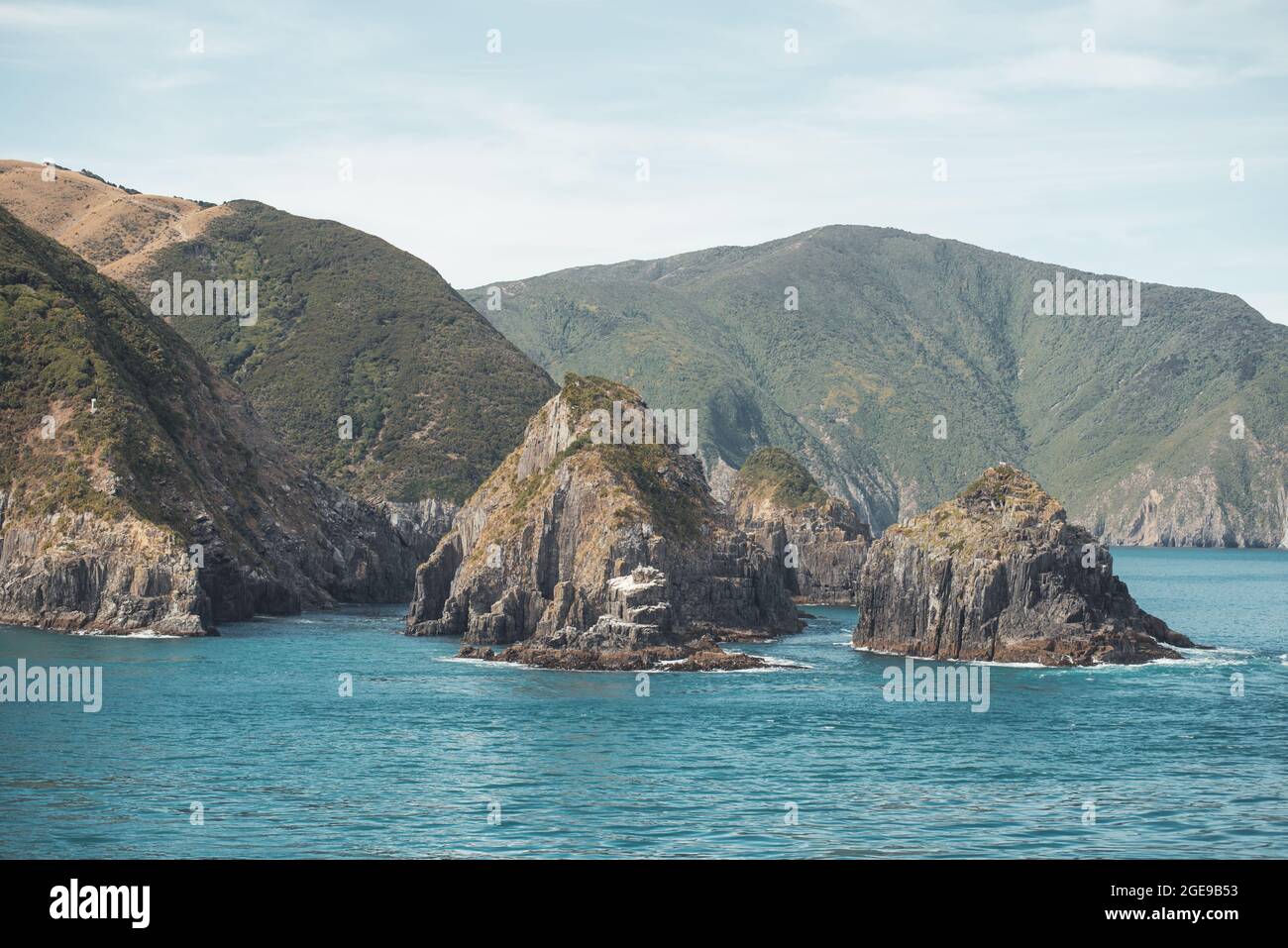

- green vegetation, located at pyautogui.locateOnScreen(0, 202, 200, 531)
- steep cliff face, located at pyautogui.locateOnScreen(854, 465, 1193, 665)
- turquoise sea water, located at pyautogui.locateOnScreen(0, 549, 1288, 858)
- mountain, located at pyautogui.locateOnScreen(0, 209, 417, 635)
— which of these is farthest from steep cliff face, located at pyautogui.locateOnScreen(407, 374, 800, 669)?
green vegetation, located at pyautogui.locateOnScreen(0, 202, 200, 531)

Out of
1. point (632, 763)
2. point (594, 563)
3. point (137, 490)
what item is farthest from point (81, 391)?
point (632, 763)

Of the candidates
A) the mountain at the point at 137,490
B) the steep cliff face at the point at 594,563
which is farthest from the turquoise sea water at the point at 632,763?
the mountain at the point at 137,490

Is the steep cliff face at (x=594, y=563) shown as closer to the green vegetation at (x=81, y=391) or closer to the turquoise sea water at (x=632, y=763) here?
the turquoise sea water at (x=632, y=763)

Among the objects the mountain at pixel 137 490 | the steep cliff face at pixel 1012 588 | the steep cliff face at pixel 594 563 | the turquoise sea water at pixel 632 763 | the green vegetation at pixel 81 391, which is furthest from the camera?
the green vegetation at pixel 81 391

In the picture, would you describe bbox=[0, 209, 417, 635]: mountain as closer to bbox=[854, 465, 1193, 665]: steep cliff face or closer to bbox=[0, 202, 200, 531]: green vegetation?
bbox=[0, 202, 200, 531]: green vegetation

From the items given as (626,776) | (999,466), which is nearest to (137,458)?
(999,466)

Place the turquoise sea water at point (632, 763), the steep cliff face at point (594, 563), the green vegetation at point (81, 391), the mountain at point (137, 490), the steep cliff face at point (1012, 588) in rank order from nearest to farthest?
the turquoise sea water at point (632, 763) → the steep cliff face at point (1012, 588) → the steep cliff face at point (594, 563) → the mountain at point (137, 490) → the green vegetation at point (81, 391)
